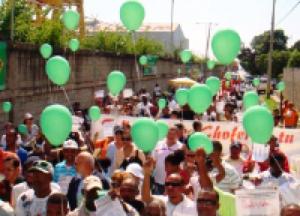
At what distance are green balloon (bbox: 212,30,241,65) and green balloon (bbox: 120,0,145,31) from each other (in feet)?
4.41

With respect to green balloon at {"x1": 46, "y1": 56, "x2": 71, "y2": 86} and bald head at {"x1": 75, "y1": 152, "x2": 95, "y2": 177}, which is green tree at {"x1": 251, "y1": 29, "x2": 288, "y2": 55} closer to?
green balloon at {"x1": 46, "y1": 56, "x2": 71, "y2": 86}

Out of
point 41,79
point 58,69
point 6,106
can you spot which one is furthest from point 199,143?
point 41,79

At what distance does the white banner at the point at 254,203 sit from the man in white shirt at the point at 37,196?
1.63 meters

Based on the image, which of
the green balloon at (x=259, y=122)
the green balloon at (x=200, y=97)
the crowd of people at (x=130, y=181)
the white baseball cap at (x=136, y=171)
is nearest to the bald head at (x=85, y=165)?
the crowd of people at (x=130, y=181)

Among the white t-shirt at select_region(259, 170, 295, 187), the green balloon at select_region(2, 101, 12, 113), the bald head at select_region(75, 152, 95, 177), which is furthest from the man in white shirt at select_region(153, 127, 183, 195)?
the green balloon at select_region(2, 101, 12, 113)

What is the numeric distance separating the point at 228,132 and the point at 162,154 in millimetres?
3678

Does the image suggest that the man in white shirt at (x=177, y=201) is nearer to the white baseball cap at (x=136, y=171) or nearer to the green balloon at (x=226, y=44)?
the white baseball cap at (x=136, y=171)

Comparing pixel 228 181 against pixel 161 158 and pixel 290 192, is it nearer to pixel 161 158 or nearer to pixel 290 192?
pixel 290 192

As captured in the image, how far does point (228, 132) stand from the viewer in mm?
10945

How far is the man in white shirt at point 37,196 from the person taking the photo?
16.0 feet

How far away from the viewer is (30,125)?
10297 millimetres

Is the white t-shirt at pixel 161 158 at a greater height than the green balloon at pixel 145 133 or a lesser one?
lesser

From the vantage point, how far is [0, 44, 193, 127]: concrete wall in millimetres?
14445

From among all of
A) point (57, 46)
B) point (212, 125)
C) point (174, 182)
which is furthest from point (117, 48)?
point (174, 182)
